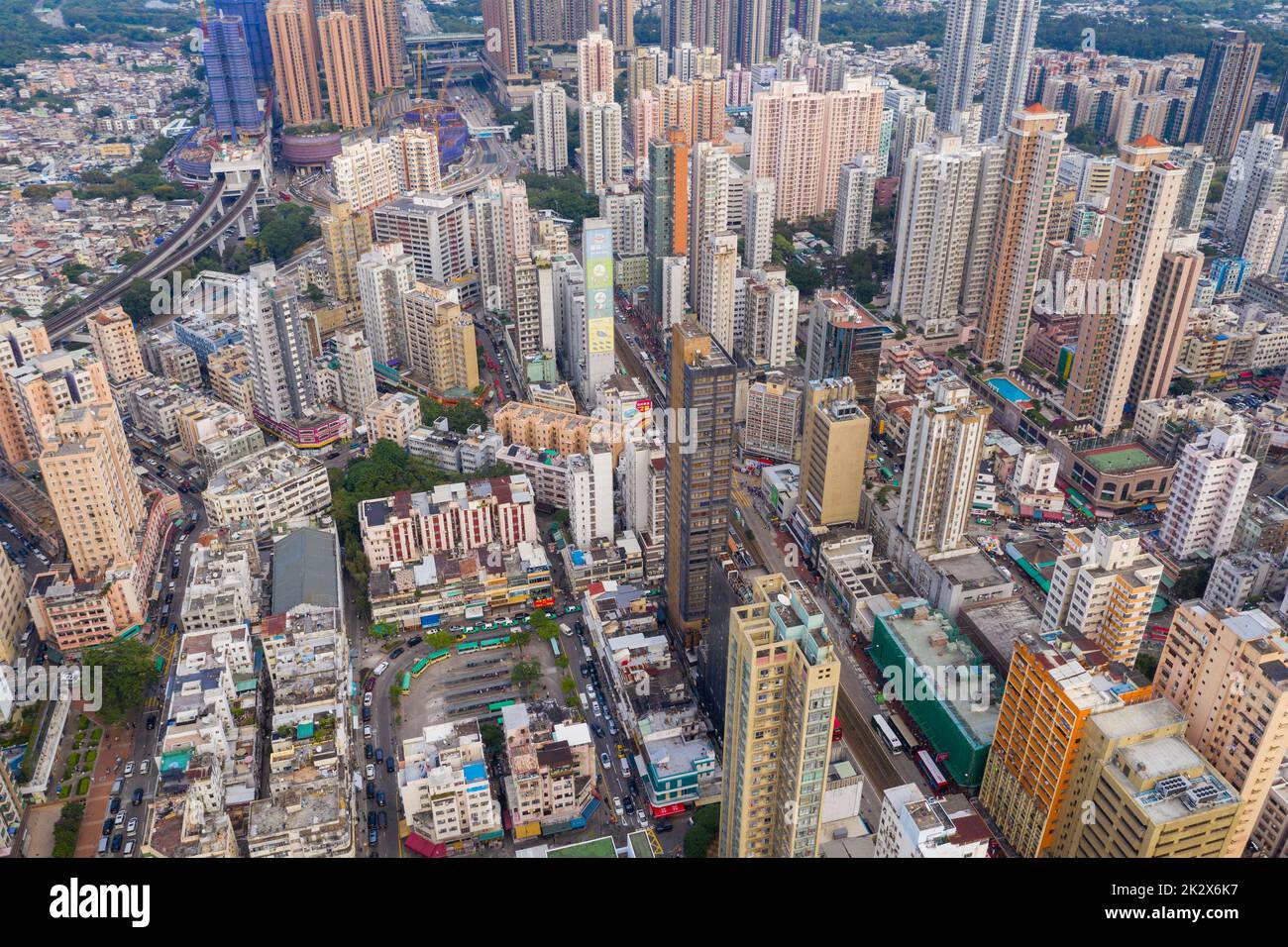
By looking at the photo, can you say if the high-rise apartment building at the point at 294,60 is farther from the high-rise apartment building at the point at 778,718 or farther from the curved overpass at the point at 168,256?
the high-rise apartment building at the point at 778,718

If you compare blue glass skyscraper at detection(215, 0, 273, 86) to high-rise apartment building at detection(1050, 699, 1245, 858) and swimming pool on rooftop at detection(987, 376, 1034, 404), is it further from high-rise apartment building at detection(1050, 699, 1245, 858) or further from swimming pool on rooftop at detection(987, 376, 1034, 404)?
high-rise apartment building at detection(1050, 699, 1245, 858)

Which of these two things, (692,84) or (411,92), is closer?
(692,84)

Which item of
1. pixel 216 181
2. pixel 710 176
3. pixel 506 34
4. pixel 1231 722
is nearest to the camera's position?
pixel 1231 722

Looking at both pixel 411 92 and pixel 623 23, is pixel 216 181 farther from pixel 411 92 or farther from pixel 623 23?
pixel 623 23

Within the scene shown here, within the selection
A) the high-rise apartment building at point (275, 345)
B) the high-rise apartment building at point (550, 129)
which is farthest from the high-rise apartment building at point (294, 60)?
the high-rise apartment building at point (275, 345)

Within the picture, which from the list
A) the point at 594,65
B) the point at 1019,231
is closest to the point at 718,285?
the point at 1019,231

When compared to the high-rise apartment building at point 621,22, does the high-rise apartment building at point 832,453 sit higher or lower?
lower
